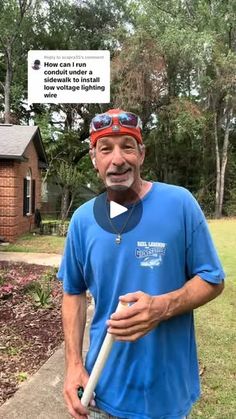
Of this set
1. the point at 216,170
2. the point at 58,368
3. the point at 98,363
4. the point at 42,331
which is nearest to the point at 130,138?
the point at 98,363

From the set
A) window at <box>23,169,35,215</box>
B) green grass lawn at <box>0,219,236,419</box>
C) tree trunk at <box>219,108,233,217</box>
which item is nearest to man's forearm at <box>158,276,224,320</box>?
green grass lawn at <box>0,219,236,419</box>

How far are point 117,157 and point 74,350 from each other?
2.52ft

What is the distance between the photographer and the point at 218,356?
15.8ft

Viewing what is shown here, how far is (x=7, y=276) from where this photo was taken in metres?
8.46

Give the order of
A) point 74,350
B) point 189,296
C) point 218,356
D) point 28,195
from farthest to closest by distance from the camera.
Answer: point 28,195 < point 218,356 < point 74,350 < point 189,296

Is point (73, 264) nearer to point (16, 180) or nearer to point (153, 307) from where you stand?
point (153, 307)

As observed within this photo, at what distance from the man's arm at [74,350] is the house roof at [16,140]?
1352 cm

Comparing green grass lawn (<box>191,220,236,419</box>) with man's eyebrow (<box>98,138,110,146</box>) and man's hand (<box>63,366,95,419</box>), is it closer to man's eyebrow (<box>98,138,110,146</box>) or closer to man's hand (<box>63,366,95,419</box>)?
man's hand (<box>63,366,95,419</box>)

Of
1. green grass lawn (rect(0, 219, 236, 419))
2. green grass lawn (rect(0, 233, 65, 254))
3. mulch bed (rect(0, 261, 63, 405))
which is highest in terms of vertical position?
mulch bed (rect(0, 261, 63, 405))

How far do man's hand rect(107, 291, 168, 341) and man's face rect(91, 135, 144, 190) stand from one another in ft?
1.44

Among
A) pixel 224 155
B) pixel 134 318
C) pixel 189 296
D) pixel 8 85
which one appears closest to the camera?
pixel 134 318

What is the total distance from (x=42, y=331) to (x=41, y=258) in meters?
6.41

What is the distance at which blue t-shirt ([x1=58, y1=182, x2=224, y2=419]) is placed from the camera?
1.70 metres

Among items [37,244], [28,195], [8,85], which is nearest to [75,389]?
[37,244]
